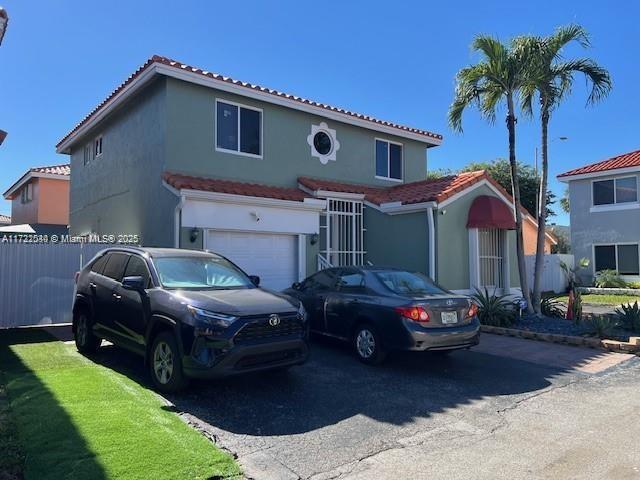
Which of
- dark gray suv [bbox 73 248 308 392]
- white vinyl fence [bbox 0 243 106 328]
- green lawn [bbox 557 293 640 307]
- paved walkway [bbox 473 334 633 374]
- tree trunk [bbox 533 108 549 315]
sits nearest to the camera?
dark gray suv [bbox 73 248 308 392]

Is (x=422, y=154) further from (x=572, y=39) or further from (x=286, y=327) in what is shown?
(x=286, y=327)

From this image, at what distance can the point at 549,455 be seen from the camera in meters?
4.52

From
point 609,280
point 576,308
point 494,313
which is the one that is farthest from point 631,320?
point 609,280

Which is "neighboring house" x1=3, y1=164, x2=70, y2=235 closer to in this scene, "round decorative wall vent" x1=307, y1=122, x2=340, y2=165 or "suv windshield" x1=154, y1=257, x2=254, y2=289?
"round decorative wall vent" x1=307, y1=122, x2=340, y2=165

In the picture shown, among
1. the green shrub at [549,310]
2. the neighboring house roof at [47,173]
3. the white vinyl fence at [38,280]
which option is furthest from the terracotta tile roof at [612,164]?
the neighboring house roof at [47,173]

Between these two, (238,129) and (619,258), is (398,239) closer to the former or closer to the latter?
(238,129)

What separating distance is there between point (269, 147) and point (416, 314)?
8.03m

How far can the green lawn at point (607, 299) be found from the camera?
680 inches

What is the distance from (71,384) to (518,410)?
5381mm

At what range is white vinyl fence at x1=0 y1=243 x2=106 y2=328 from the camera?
10133 mm

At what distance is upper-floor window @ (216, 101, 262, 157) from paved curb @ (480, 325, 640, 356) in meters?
7.60

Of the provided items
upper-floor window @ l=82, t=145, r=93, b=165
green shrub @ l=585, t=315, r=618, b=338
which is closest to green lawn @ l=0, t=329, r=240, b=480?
green shrub @ l=585, t=315, r=618, b=338

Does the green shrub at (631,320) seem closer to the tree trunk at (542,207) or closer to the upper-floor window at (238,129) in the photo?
the tree trunk at (542,207)

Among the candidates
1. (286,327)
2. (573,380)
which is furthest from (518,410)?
(286,327)
